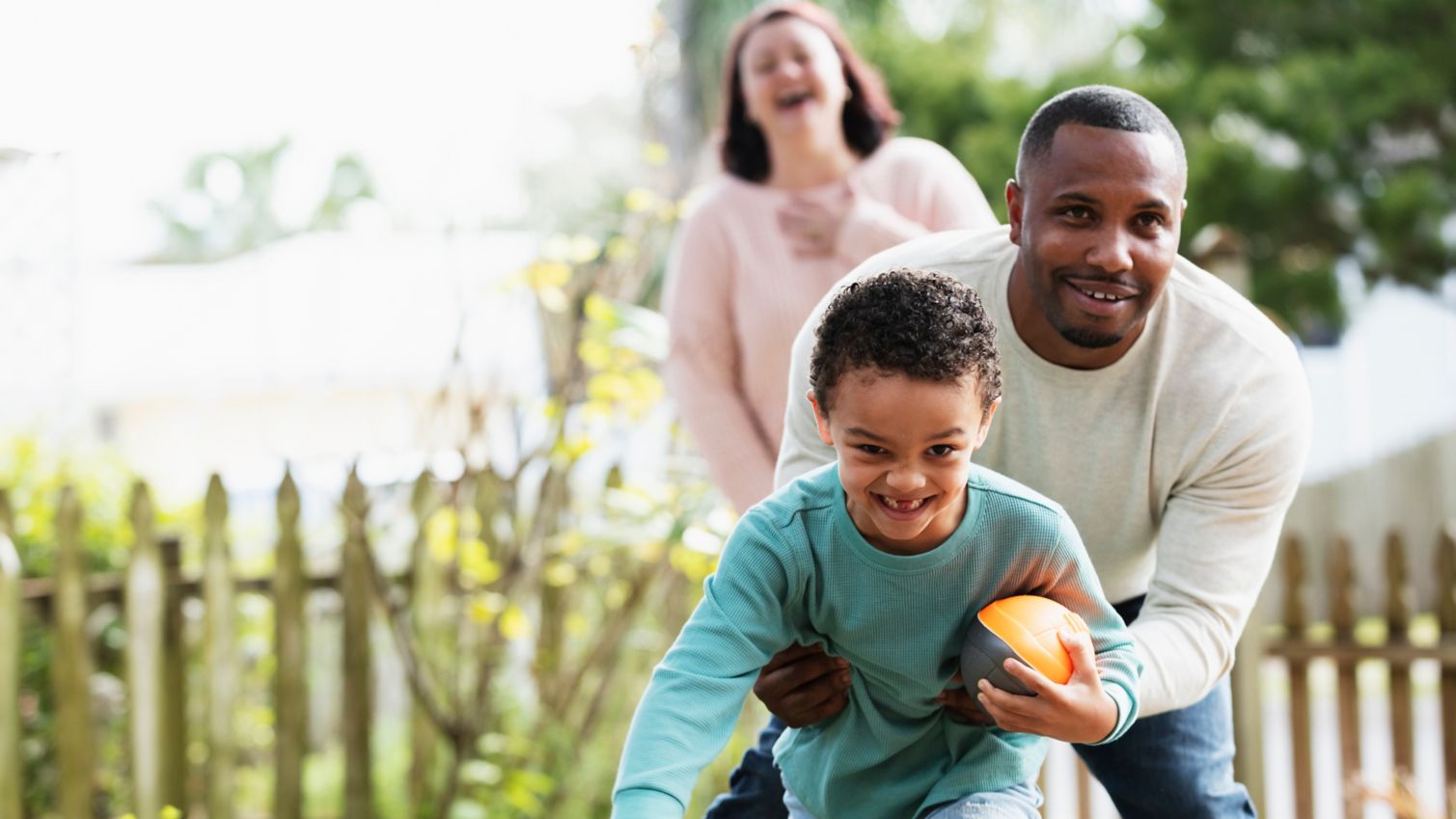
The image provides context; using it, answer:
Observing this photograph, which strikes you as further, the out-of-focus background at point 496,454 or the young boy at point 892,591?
the out-of-focus background at point 496,454

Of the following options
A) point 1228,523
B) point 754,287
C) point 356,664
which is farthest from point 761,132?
point 356,664

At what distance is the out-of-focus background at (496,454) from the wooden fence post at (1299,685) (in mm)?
18

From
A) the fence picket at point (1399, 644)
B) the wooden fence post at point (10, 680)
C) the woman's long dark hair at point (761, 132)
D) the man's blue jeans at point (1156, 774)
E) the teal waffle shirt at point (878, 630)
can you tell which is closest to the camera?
the teal waffle shirt at point (878, 630)

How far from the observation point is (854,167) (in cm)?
342

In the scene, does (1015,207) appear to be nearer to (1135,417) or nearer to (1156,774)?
(1135,417)

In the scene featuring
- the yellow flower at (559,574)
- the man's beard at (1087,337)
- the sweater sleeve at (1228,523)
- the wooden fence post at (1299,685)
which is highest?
the man's beard at (1087,337)

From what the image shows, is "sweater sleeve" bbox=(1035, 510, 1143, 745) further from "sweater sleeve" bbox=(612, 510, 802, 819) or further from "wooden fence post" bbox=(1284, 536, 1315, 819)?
"wooden fence post" bbox=(1284, 536, 1315, 819)

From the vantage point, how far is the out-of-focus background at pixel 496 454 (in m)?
4.34

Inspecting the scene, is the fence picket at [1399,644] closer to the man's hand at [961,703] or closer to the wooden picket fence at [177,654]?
the wooden picket fence at [177,654]

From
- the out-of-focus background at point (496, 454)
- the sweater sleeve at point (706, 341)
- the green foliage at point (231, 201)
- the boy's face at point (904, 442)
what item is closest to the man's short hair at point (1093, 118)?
the boy's face at point (904, 442)

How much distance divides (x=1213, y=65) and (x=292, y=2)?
24.0ft

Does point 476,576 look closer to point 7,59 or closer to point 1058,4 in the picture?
point 7,59

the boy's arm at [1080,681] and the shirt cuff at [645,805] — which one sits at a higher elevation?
the boy's arm at [1080,681]

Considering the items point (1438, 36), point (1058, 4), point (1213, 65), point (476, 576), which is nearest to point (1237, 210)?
point (1213, 65)
